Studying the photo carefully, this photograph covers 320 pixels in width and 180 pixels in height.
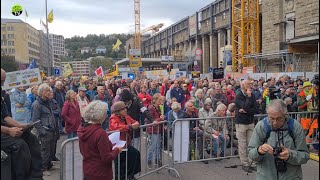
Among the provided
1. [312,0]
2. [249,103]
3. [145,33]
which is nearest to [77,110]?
[249,103]

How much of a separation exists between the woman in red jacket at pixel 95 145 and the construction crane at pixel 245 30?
1673 inches

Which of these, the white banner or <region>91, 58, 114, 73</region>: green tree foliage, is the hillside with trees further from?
the white banner

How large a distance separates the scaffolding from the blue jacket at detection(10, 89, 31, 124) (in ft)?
71.4

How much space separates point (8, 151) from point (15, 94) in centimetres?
613

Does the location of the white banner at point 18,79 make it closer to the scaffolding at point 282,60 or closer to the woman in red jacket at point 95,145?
the woman in red jacket at point 95,145

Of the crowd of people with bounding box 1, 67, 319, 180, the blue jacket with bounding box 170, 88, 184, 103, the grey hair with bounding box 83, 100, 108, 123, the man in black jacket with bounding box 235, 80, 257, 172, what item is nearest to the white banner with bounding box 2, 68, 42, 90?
the crowd of people with bounding box 1, 67, 319, 180

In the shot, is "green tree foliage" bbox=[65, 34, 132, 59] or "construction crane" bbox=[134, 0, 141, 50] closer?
"construction crane" bbox=[134, 0, 141, 50]

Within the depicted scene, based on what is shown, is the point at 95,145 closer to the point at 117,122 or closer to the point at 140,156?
the point at 117,122

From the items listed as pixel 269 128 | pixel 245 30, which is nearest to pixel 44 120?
pixel 269 128

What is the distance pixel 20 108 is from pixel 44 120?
216 centimetres

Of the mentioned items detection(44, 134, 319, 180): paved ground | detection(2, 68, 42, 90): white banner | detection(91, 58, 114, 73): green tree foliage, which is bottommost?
detection(44, 134, 319, 180): paved ground

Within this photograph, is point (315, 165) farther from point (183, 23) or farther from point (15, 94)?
point (183, 23)

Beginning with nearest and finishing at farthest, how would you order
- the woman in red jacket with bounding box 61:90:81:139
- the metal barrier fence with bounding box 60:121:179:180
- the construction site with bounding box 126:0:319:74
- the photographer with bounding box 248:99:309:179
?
the photographer with bounding box 248:99:309:179
the metal barrier fence with bounding box 60:121:179:180
the woman in red jacket with bounding box 61:90:81:139
the construction site with bounding box 126:0:319:74

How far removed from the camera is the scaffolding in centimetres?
3153
